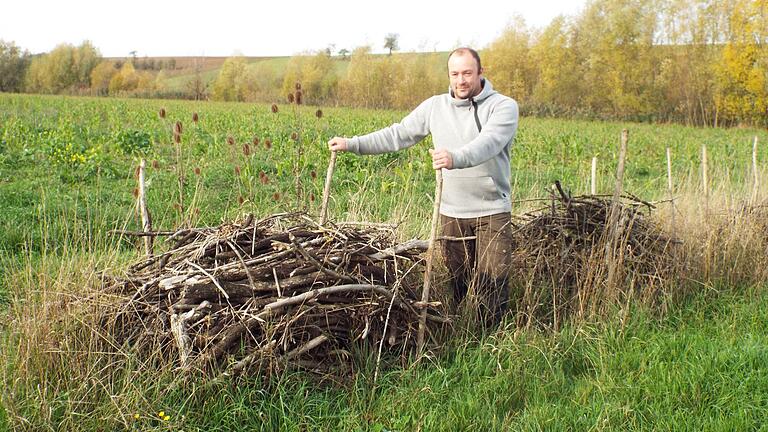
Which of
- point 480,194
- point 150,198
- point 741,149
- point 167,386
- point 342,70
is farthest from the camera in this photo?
point 342,70

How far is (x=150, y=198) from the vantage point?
27.8 ft

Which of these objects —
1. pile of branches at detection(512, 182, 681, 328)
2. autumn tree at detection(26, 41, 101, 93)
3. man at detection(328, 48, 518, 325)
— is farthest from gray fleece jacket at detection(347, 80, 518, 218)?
autumn tree at detection(26, 41, 101, 93)

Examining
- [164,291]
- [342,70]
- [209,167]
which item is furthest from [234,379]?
[342,70]

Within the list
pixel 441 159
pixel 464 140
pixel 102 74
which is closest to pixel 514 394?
pixel 441 159

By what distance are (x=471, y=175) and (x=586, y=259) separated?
53.0 inches

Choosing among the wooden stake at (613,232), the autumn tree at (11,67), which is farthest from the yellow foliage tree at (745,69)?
the autumn tree at (11,67)

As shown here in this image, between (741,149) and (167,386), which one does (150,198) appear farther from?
(741,149)

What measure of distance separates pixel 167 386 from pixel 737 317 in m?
4.02

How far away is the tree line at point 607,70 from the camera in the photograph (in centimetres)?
3794

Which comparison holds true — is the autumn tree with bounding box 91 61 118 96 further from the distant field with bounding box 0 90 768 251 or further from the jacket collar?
the jacket collar

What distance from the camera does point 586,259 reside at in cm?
493

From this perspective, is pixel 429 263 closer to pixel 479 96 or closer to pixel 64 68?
pixel 479 96

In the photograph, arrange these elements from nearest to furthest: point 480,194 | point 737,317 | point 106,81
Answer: point 480,194
point 737,317
point 106,81

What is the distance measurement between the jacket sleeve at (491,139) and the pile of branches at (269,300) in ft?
2.21
